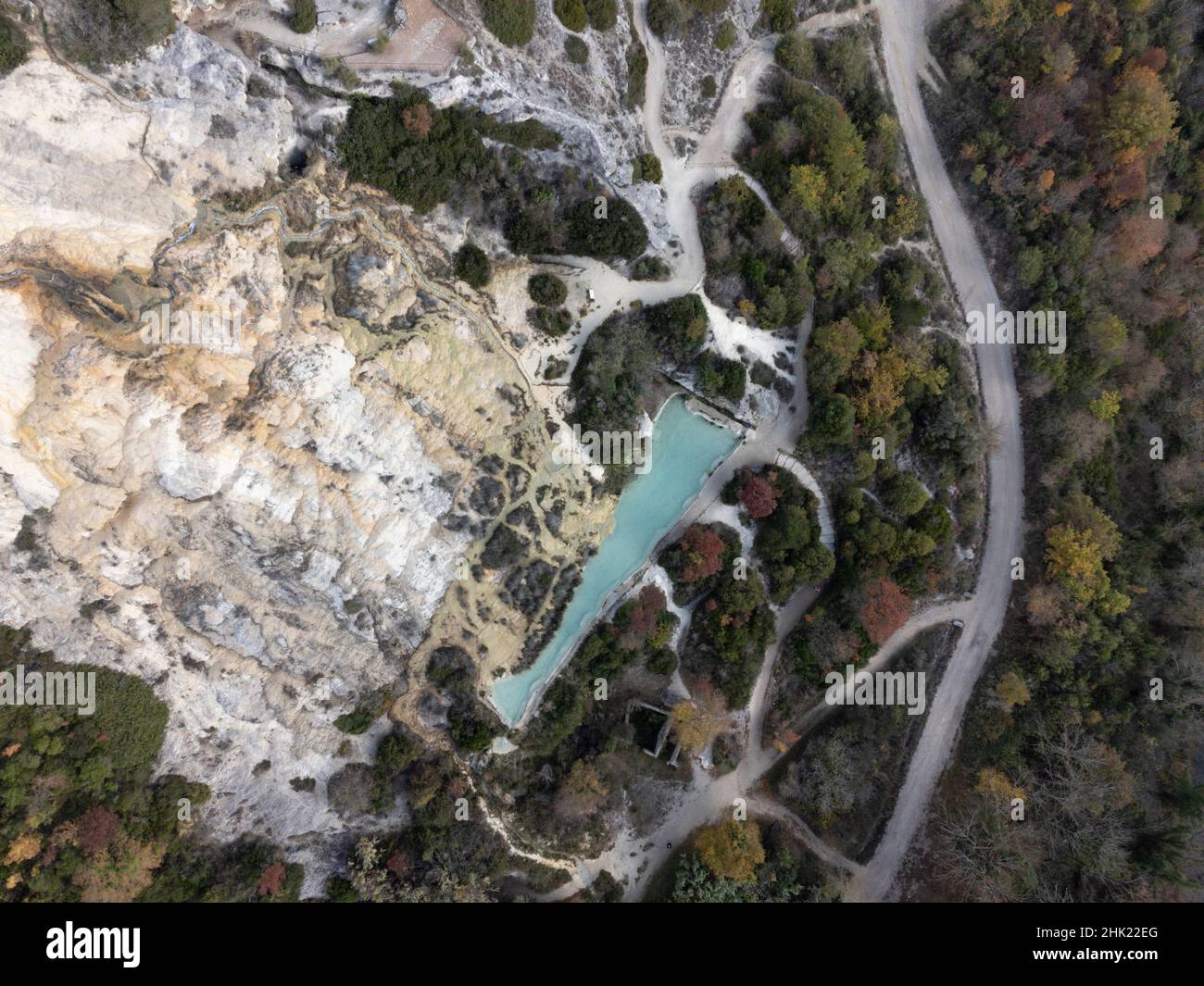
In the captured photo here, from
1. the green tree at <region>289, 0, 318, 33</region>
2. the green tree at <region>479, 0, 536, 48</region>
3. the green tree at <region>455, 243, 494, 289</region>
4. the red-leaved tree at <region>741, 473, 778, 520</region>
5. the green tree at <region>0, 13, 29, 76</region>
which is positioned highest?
the green tree at <region>479, 0, 536, 48</region>

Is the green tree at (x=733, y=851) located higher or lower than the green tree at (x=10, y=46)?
lower

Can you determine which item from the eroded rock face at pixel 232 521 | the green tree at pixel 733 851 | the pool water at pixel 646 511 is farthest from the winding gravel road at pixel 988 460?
the eroded rock face at pixel 232 521

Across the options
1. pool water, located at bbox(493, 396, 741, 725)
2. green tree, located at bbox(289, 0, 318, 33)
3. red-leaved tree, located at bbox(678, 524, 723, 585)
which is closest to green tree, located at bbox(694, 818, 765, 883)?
pool water, located at bbox(493, 396, 741, 725)

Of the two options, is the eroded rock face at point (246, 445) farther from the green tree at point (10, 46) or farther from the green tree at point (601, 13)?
the green tree at point (601, 13)

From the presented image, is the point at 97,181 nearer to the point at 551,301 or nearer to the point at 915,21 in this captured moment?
the point at 551,301

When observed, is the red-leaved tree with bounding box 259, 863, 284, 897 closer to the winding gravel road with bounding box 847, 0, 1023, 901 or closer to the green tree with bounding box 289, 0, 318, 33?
the winding gravel road with bounding box 847, 0, 1023, 901

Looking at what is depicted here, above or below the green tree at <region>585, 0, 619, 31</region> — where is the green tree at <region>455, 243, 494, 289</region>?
below
